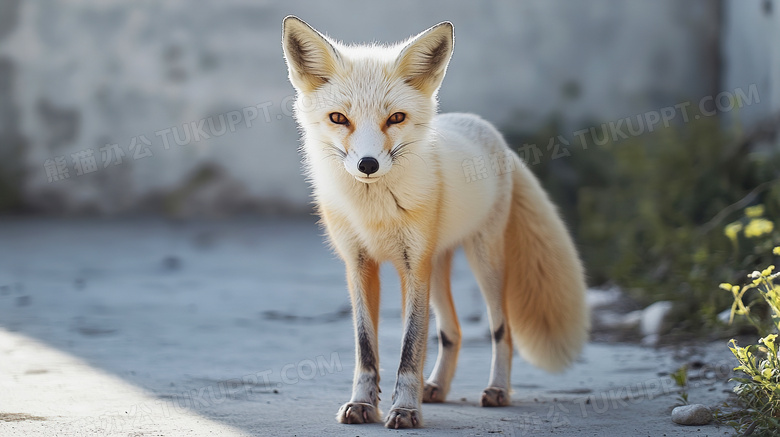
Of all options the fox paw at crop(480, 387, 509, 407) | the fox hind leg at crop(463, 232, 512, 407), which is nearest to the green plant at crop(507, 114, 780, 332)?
the fox hind leg at crop(463, 232, 512, 407)

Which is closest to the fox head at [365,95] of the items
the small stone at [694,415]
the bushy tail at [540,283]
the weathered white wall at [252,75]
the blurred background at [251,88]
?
the bushy tail at [540,283]

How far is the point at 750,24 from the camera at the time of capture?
23.2 feet

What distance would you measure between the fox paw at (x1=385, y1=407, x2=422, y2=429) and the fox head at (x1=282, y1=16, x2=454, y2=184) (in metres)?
0.78

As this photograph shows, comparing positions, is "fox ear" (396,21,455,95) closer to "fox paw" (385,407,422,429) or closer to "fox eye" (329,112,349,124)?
"fox eye" (329,112,349,124)

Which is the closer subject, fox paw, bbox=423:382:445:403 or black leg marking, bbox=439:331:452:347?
fox paw, bbox=423:382:445:403

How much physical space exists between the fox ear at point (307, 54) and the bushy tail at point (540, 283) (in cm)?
121

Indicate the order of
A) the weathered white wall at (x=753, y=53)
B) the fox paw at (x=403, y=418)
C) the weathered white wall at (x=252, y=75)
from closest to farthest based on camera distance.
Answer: the fox paw at (x=403, y=418) → the weathered white wall at (x=753, y=53) → the weathered white wall at (x=252, y=75)

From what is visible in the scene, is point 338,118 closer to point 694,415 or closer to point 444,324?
point 444,324

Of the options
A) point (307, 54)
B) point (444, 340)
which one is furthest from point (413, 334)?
point (307, 54)

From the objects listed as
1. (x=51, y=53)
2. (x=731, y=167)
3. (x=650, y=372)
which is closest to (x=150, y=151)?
(x=51, y=53)

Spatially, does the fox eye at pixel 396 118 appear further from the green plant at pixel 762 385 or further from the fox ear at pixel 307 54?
the green plant at pixel 762 385

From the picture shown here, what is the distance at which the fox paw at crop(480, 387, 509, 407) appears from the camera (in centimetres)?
314

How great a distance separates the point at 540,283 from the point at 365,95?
1.37 meters

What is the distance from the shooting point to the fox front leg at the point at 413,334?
8.93 ft
